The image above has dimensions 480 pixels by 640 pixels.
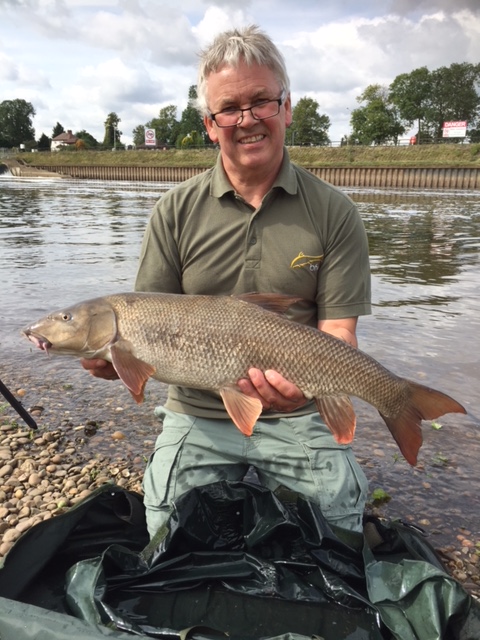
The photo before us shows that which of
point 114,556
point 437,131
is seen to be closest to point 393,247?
point 114,556

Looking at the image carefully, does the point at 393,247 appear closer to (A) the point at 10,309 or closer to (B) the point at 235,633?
(A) the point at 10,309

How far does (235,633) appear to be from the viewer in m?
2.42

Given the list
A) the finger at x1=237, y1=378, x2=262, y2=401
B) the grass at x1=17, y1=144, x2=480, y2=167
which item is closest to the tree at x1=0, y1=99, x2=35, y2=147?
the grass at x1=17, y1=144, x2=480, y2=167

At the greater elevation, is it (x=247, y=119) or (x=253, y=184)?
(x=247, y=119)

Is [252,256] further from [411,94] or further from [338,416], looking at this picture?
[411,94]

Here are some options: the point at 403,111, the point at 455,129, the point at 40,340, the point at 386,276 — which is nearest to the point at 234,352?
the point at 40,340

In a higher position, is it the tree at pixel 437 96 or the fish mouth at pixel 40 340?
the tree at pixel 437 96

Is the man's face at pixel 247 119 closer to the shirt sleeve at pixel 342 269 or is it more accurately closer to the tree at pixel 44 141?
the shirt sleeve at pixel 342 269

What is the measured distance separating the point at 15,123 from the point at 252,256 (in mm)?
131138

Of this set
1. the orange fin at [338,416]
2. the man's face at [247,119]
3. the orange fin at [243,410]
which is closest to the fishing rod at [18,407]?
the orange fin at [243,410]

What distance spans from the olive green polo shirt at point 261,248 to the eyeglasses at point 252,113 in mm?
254

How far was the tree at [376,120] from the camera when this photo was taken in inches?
2982

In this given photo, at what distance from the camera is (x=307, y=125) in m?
88.2

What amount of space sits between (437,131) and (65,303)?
8880cm
